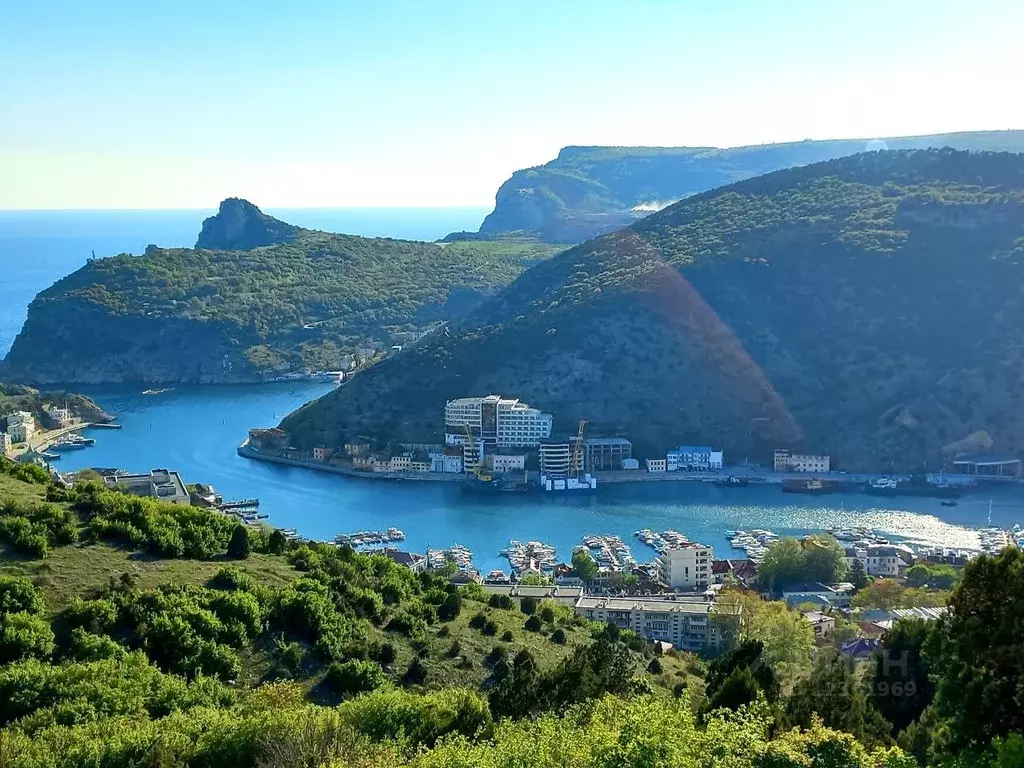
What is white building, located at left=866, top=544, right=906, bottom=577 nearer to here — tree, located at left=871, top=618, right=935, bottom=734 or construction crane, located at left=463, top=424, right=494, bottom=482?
tree, located at left=871, top=618, right=935, bottom=734

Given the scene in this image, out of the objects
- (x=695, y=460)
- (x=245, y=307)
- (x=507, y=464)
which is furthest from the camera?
(x=245, y=307)

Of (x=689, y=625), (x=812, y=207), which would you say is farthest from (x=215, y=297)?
(x=689, y=625)

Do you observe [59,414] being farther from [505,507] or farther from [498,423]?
[505,507]

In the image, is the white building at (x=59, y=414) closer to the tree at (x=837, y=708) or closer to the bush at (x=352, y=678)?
the bush at (x=352, y=678)

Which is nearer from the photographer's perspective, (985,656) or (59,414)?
(985,656)

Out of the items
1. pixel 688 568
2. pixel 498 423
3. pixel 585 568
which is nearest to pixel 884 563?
pixel 688 568

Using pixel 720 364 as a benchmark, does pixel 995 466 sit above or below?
below

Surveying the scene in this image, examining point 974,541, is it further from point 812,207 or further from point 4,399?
point 4,399
